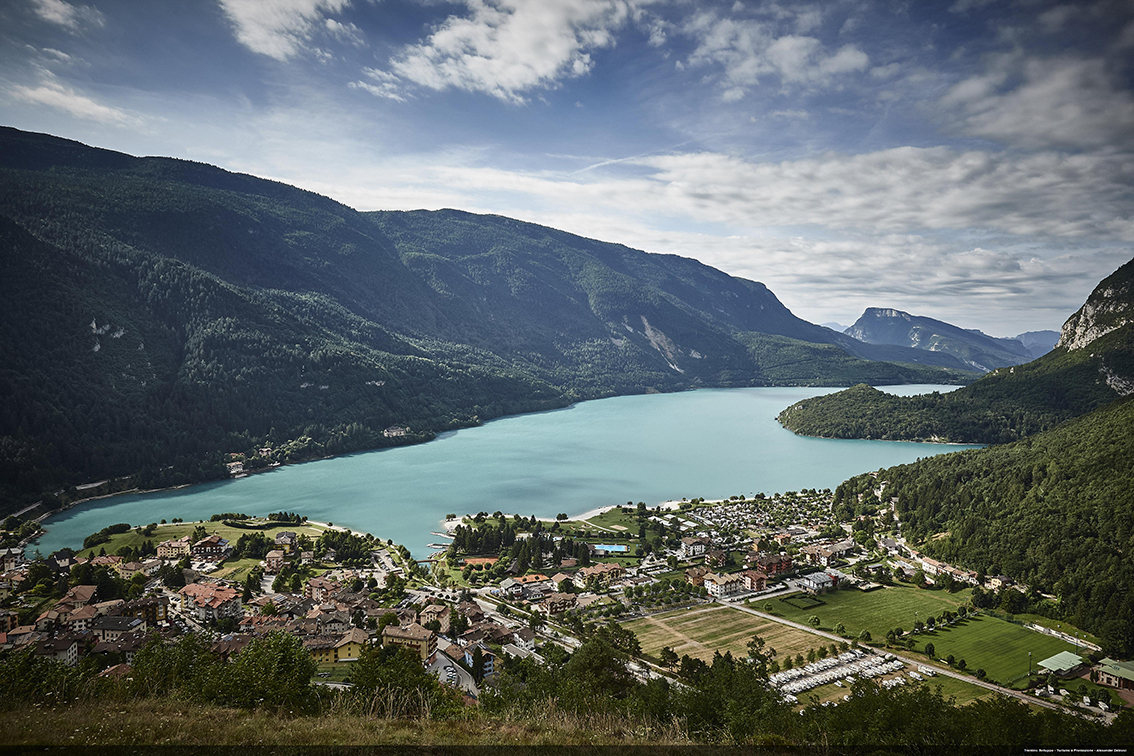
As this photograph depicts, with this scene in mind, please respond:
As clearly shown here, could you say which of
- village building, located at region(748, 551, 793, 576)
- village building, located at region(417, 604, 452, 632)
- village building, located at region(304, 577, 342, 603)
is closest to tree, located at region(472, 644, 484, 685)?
village building, located at region(417, 604, 452, 632)

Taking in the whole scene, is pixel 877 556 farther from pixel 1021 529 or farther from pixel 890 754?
pixel 890 754

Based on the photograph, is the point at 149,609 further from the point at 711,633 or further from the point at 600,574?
the point at 711,633

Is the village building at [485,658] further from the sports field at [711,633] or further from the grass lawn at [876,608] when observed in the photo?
the grass lawn at [876,608]

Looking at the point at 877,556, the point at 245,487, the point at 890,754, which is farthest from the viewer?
the point at 245,487

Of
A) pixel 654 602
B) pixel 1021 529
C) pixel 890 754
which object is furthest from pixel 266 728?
pixel 1021 529

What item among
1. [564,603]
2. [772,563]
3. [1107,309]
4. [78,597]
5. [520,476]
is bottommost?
[78,597]

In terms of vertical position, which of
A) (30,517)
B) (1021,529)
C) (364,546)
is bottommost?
(30,517)

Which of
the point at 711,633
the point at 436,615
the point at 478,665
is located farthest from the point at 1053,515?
the point at 436,615

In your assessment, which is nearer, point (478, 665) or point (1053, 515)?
point (478, 665)
